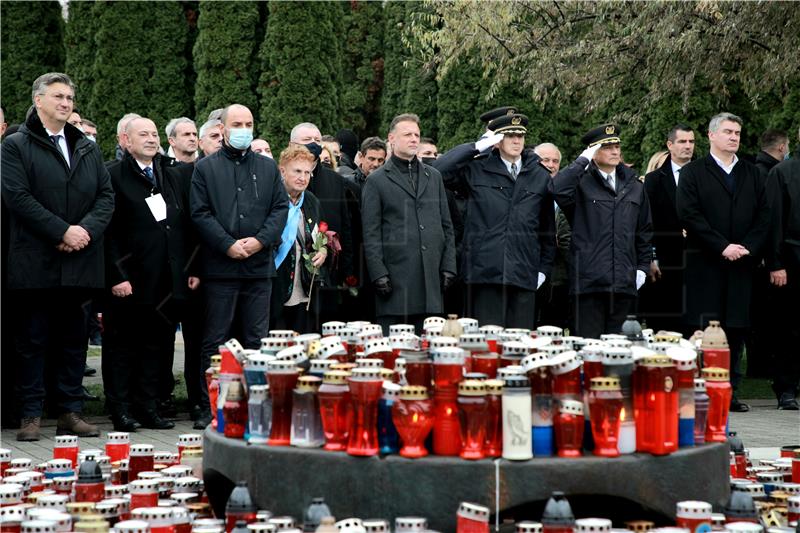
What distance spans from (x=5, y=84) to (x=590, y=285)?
22.2 meters

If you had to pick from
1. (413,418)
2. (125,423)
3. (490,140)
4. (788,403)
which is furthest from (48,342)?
(788,403)

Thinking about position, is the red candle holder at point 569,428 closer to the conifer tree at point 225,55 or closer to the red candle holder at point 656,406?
the red candle holder at point 656,406

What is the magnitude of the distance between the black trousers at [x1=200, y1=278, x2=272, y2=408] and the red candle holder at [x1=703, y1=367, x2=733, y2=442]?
169 inches

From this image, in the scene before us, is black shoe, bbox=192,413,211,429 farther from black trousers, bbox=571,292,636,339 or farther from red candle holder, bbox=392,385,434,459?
red candle holder, bbox=392,385,434,459

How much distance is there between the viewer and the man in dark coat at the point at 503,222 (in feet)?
34.5

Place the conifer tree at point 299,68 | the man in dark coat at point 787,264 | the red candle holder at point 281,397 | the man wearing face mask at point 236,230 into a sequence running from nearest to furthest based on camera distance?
1. the red candle holder at point 281,397
2. the man wearing face mask at point 236,230
3. the man in dark coat at point 787,264
4. the conifer tree at point 299,68

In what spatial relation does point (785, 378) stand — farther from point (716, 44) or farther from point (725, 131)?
point (716, 44)

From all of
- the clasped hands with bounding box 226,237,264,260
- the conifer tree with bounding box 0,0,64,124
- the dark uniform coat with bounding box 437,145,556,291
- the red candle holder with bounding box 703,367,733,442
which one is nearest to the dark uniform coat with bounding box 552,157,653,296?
the dark uniform coat with bounding box 437,145,556,291

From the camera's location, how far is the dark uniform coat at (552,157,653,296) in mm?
10734

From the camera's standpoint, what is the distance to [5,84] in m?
29.9

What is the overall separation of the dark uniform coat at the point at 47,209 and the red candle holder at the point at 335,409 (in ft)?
13.7

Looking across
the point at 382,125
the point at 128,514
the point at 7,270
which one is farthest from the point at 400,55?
the point at 128,514

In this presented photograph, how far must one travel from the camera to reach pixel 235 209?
10.0 m

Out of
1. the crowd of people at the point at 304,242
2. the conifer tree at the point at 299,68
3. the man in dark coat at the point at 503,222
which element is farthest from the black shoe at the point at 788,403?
the conifer tree at the point at 299,68
